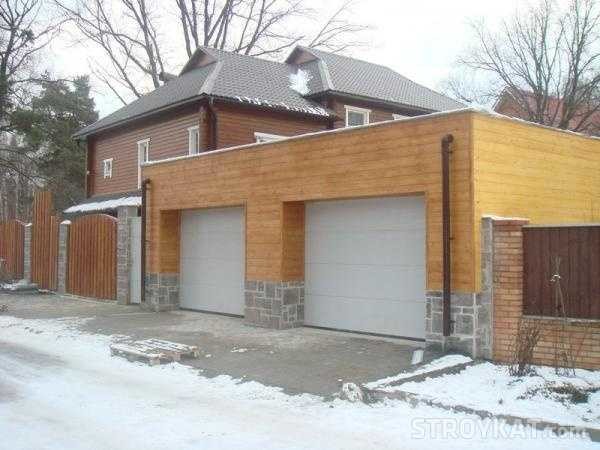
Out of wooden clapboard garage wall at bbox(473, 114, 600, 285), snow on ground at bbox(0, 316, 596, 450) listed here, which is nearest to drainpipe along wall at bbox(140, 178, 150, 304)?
snow on ground at bbox(0, 316, 596, 450)

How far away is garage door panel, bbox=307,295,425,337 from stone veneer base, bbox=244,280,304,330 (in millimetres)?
299

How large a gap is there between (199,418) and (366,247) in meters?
5.31

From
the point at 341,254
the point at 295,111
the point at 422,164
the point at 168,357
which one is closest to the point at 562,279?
the point at 422,164

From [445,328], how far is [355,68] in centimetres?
1771

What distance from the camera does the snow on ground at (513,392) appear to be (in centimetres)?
645

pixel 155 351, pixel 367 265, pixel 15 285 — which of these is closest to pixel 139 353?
pixel 155 351

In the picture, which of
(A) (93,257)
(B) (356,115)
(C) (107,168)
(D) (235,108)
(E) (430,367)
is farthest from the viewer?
(C) (107,168)

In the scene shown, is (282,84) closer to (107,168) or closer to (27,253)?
(107,168)

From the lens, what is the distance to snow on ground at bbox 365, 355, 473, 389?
25.4ft

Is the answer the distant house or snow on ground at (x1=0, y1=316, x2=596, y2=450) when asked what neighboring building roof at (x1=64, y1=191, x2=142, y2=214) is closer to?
snow on ground at (x1=0, y1=316, x2=596, y2=450)

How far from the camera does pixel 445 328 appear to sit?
9.36m

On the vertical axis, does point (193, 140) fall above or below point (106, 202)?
above
